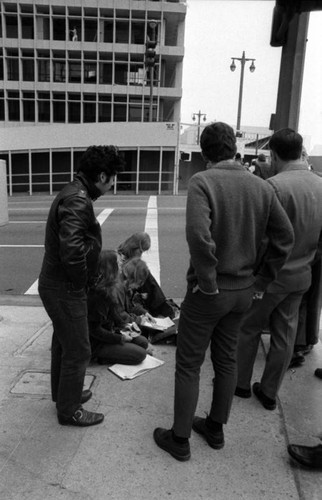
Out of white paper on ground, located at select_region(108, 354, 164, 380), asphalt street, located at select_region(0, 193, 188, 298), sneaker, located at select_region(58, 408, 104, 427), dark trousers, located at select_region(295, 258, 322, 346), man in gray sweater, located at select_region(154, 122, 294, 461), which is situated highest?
man in gray sweater, located at select_region(154, 122, 294, 461)

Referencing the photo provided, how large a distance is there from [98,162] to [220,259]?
94 centimetres

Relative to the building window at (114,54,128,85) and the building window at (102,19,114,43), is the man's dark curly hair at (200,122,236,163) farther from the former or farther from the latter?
the building window at (102,19,114,43)

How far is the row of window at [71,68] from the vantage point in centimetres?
3800

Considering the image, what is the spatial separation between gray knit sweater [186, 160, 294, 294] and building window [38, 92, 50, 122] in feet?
130

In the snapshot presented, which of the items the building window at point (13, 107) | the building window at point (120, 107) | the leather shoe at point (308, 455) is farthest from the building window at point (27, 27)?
the leather shoe at point (308, 455)

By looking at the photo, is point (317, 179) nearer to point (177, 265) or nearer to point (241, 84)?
point (177, 265)

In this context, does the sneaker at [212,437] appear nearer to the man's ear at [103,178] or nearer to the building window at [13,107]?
the man's ear at [103,178]

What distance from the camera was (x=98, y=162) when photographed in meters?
2.77

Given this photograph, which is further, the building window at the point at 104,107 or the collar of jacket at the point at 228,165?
the building window at the point at 104,107

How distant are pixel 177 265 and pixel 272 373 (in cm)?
525

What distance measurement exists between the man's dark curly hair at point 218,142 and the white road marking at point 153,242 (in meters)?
4.94

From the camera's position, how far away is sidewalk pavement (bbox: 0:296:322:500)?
2475 mm

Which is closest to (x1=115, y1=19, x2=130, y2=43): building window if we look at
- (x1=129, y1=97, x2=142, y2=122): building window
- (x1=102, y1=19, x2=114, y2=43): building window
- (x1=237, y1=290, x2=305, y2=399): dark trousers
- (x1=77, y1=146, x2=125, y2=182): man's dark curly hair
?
(x1=102, y1=19, x2=114, y2=43): building window

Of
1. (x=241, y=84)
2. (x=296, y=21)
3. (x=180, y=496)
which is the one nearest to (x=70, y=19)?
(x=241, y=84)
